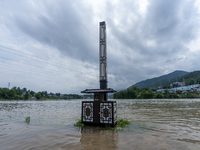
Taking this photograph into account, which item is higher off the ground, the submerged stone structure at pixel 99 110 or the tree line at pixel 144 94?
the tree line at pixel 144 94

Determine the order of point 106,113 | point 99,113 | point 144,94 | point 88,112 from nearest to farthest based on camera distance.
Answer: point 106,113 → point 99,113 → point 88,112 → point 144,94

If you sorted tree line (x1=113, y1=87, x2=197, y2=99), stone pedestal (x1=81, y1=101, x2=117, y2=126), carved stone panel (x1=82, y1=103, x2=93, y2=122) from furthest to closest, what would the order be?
tree line (x1=113, y1=87, x2=197, y2=99)
carved stone panel (x1=82, y1=103, x2=93, y2=122)
stone pedestal (x1=81, y1=101, x2=117, y2=126)

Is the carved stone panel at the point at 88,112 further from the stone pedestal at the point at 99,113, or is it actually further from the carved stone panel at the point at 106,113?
the carved stone panel at the point at 106,113

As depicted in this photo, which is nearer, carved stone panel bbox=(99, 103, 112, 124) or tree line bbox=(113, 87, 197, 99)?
carved stone panel bbox=(99, 103, 112, 124)

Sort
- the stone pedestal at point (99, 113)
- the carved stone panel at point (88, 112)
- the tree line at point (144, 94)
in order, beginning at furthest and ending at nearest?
the tree line at point (144, 94), the carved stone panel at point (88, 112), the stone pedestal at point (99, 113)

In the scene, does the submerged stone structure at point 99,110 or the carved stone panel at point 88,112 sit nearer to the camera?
the submerged stone structure at point 99,110

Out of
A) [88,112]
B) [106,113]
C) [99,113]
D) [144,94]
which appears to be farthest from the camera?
[144,94]

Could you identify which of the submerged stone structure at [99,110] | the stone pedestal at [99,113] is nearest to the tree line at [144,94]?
the submerged stone structure at [99,110]

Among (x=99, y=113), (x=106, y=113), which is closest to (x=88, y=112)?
(x=99, y=113)

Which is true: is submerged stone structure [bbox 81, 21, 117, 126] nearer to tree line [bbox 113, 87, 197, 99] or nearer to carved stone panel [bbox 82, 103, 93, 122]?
carved stone panel [bbox 82, 103, 93, 122]

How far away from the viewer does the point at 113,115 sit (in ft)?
21.5

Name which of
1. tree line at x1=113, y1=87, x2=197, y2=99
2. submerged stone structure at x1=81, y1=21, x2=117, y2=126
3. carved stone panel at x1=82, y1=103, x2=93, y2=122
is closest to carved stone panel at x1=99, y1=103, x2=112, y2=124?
submerged stone structure at x1=81, y1=21, x2=117, y2=126

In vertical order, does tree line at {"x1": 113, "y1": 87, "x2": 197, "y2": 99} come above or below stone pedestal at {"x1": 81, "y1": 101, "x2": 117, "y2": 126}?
above

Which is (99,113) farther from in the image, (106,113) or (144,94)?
(144,94)
